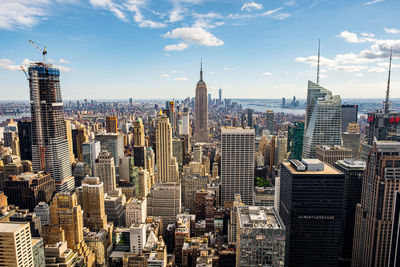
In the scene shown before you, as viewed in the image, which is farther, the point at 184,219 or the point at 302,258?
the point at 184,219

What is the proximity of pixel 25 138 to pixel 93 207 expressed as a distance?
162 feet

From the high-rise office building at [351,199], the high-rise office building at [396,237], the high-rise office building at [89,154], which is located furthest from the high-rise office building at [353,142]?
the high-rise office building at [89,154]

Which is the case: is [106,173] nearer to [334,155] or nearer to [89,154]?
[89,154]

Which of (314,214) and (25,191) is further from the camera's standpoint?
(25,191)

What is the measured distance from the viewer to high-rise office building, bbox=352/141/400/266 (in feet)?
119

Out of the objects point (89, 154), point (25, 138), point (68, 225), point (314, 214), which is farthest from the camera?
point (25, 138)

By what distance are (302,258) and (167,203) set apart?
32.7 meters

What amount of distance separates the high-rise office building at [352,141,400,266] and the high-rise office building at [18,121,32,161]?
88.5 m

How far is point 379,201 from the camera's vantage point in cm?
3697

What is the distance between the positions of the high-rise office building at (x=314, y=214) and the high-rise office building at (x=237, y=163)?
98.1ft

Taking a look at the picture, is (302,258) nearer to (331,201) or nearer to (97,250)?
(331,201)

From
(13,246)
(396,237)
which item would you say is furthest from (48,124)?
(396,237)

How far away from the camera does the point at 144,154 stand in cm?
8650

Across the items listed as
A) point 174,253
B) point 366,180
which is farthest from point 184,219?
point 366,180
